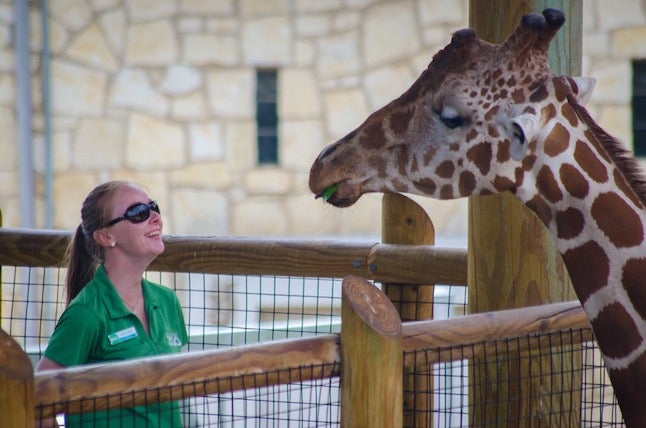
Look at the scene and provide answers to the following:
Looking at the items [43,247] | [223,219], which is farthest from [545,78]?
[223,219]

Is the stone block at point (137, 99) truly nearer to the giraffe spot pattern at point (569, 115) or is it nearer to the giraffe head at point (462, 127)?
the giraffe head at point (462, 127)

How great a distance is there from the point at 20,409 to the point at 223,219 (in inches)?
258

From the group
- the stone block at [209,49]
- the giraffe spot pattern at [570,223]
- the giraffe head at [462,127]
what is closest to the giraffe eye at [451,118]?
the giraffe head at [462,127]

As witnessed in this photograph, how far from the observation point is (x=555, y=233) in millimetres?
2668

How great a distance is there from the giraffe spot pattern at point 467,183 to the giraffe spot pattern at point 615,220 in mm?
293

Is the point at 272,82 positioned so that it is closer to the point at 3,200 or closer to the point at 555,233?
the point at 3,200

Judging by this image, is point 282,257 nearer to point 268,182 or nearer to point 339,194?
point 339,194

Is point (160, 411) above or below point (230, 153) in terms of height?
below

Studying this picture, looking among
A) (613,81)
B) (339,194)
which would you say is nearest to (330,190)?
(339,194)

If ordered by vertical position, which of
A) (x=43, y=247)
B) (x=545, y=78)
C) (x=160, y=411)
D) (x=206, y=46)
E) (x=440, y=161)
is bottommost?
(x=160, y=411)

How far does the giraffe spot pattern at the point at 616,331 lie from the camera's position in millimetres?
2631

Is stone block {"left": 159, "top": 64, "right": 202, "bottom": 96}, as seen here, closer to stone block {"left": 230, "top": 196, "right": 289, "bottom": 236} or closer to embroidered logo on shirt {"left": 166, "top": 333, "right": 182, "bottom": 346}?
stone block {"left": 230, "top": 196, "right": 289, "bottom": 236}

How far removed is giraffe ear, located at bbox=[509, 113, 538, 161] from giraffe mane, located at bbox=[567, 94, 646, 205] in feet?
0.48

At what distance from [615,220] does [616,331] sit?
26 centimetres
